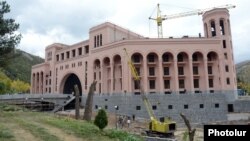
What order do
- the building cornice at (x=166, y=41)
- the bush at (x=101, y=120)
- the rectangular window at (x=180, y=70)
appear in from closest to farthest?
the bush at (x=101, y=120)
the building cornice at (x=166, y=41)
the rectangular window at (x=180, y=70)

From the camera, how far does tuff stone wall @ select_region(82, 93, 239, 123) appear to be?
2275 inches

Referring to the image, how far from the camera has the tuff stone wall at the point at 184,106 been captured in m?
57.8

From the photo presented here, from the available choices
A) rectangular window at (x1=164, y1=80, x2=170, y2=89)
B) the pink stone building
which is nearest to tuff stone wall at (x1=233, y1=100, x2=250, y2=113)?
the pink stone building

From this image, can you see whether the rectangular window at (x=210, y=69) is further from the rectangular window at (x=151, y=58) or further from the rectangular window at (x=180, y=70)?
the rectangular window at (x=151, y=58)

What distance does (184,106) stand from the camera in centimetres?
5853

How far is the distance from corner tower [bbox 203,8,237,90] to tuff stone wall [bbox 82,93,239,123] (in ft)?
27.1

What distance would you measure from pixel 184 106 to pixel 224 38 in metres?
23.5

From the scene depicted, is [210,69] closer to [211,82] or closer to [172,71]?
[211,82]

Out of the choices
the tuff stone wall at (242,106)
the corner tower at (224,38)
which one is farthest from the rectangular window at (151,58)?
the tuff stone wall at (242,106)

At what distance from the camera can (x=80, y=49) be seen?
8675 centimetres

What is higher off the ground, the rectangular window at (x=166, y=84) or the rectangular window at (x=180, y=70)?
the rectangular window at (x=180, y=70)

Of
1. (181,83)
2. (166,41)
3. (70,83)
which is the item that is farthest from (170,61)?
(70,83)

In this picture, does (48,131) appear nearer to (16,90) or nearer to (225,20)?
(225,20)

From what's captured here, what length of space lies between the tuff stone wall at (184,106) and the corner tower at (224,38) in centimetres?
825
